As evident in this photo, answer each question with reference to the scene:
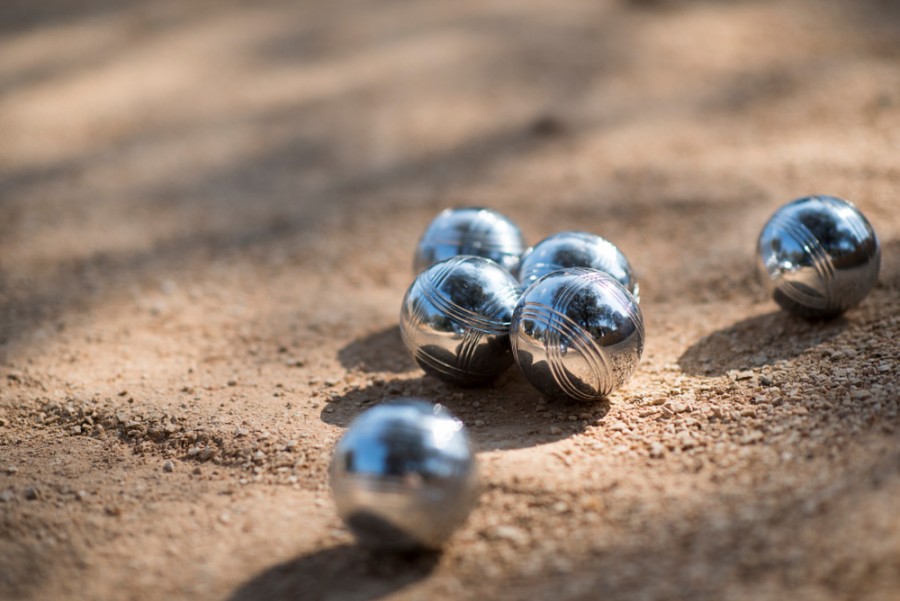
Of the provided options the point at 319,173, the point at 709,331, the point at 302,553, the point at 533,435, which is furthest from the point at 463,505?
the point at 319,173

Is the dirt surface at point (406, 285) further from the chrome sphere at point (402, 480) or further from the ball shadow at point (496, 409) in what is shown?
the chrome sphere at point (402, 480)

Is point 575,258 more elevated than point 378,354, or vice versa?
point 575,258

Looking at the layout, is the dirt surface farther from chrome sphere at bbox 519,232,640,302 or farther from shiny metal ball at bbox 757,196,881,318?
chrome sphere at bbox 519,232,640,302

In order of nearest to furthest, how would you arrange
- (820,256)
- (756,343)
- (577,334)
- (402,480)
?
(402,480) → (577,334) → (820,256) → (756,343)

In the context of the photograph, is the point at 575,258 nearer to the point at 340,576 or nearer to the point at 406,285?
the point at 406,285

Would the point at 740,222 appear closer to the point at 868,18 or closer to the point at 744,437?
the point at 744,437

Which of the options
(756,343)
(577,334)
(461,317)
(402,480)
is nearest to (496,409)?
(461,317)
